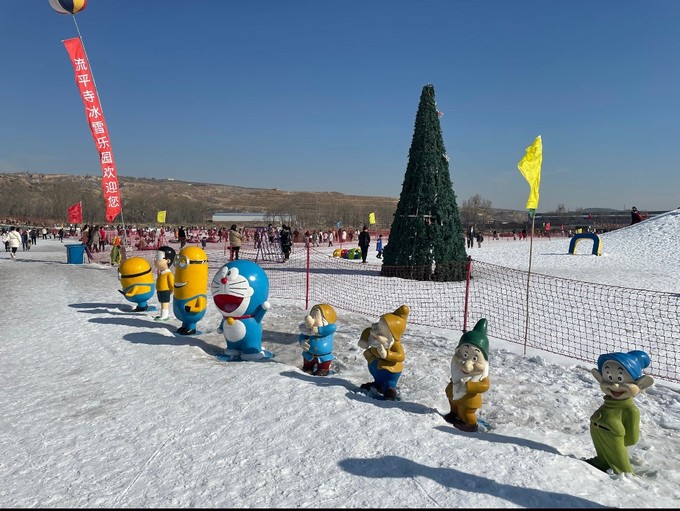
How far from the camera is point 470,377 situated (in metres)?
4.69

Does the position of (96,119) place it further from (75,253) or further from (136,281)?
(136,281)

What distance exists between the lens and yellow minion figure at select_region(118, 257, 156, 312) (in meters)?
9.81

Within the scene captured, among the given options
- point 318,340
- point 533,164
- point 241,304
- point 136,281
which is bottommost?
point 318,340

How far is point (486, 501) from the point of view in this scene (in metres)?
3.35

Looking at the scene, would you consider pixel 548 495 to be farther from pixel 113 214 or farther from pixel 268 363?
pixel 113 214

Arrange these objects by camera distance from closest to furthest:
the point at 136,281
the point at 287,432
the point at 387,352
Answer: the point at 287,432, the point at 387,352, the point at 136,281

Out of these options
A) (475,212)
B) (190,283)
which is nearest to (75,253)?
(190,283)

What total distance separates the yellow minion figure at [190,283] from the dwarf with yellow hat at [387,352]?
11.9ft

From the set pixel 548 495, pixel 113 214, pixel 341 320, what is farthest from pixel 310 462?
pixel 113 214

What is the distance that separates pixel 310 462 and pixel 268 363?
2.81 metres

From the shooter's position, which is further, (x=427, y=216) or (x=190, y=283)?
(x=427, y=216)

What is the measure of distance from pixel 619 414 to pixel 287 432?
2.94 metres

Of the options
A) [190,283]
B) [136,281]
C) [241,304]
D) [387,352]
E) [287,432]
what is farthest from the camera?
[136,281]

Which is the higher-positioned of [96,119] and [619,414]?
[96,119]
